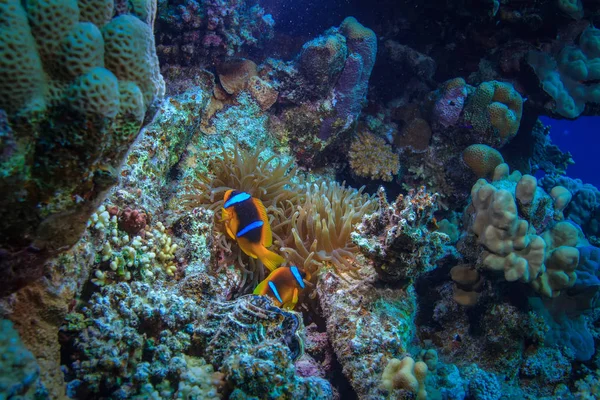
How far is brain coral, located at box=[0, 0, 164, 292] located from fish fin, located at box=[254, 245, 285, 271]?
1.71 m

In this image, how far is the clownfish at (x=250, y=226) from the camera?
3.13 meters

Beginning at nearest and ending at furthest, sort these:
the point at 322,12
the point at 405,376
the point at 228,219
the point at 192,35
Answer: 1. the point at 405,376
2. the point at 228,219
3. the point at 192,35
4. the point at 322,12

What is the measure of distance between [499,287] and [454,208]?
2157mm

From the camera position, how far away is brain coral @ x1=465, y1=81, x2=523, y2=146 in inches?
219

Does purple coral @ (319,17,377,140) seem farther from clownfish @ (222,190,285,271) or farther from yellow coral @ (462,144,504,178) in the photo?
clownfish @ (222,190,285,271)

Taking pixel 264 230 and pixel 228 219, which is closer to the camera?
pixel 264 230

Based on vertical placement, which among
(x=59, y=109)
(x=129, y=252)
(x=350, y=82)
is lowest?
(x=129, y=252)

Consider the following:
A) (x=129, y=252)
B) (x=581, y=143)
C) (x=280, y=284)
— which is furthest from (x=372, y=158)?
(x=581, y=143)

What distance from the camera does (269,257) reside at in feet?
10.5

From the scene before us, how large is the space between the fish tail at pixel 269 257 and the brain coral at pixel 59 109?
172cm

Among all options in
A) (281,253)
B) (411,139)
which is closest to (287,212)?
→ (281,253)

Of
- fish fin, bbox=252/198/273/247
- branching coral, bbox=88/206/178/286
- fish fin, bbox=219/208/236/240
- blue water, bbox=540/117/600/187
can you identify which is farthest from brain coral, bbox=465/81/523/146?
blue water, bbox=540/117/600/187

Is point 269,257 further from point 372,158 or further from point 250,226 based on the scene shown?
point 372,158

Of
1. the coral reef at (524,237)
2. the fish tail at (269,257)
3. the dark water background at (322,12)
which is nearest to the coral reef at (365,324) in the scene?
the fish tail at (269,257)
